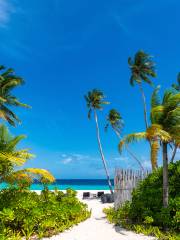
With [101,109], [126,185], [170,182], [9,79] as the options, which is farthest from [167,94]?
[101,109]

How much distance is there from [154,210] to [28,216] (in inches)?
183

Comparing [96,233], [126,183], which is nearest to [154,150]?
[96,233]

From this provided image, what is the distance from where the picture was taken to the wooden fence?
Result: 15.6 meters

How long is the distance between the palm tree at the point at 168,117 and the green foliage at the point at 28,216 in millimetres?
3723

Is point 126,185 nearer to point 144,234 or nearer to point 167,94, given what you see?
point 144,234

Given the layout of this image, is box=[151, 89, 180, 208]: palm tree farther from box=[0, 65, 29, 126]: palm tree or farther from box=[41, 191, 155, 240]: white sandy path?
box=[0, 65, 29, 126]: palm tree

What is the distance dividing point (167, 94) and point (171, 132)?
1.39m

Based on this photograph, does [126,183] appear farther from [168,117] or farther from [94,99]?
[94,99]

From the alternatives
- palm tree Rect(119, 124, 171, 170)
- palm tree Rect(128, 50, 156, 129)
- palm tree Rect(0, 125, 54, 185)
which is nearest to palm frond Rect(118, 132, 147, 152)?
palm tree Rect(119, 124, 171, 170)

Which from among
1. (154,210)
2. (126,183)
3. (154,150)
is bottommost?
(154,210)

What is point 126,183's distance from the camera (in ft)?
51.6

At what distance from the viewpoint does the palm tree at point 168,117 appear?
11.6 metres

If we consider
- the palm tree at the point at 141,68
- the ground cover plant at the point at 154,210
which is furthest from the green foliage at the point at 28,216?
the palm tree at the point at 141,68

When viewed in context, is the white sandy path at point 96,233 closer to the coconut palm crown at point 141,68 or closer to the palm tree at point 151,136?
the palm tree at point 151,136
